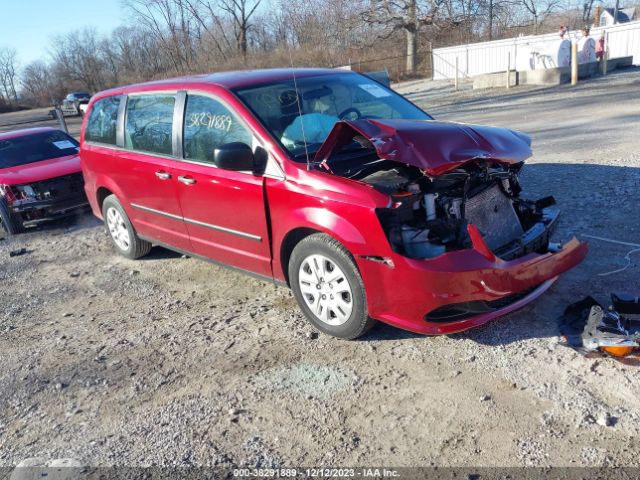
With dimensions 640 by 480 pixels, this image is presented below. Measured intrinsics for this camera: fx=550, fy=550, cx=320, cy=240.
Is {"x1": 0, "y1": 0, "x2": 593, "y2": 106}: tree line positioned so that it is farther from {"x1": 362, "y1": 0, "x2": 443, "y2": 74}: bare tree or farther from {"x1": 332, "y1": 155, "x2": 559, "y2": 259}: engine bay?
{"x1": 332, "y1": 155, "x2": 559, "y2": 259}: engine bay

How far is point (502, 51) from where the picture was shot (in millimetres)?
27219

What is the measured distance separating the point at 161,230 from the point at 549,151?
6.59 meters

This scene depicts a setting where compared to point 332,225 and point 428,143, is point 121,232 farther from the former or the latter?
point 428,143

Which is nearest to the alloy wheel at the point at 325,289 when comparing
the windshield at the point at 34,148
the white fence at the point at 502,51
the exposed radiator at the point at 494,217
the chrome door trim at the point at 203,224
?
the chrome door trim at the point at 203,224

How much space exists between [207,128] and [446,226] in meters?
2.17

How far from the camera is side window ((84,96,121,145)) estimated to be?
581 centimetres

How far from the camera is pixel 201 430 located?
3.12 metres

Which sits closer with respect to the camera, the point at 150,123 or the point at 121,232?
the point at 150,123

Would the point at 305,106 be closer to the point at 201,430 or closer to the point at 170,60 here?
the point at 201,430

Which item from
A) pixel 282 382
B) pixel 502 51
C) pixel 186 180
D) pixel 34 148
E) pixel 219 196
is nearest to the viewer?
pixel 282 382

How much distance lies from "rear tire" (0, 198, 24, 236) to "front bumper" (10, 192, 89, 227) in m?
0.06

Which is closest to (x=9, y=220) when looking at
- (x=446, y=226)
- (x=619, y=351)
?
(x=446, y=226)

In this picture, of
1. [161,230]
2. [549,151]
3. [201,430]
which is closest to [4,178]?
[161,230]

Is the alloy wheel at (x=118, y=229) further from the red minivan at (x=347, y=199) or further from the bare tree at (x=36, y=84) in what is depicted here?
the bare tree at (x=36, y=84)
